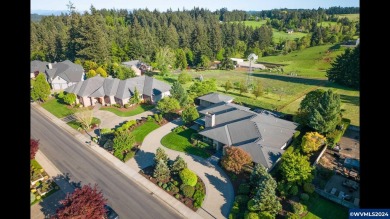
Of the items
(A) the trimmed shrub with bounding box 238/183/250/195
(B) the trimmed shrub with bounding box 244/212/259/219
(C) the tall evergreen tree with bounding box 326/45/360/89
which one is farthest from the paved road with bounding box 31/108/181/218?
(C) the tall evergreen tree with bounding box 326/45/360/89

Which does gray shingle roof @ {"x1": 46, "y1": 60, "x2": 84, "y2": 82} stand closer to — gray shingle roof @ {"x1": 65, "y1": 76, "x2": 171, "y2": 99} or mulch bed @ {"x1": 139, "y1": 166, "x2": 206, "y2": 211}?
gray shingle roof @ {"x1": 65, "y1": 76, "x2": 171, "y2": 99}

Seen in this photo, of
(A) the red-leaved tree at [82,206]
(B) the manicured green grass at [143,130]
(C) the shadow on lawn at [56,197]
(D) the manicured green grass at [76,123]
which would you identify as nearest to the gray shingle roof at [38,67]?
(D) the manicured green grass at [76,123]

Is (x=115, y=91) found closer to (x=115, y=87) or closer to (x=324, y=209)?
(x=115, y=87)

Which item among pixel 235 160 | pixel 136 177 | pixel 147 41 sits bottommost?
pixel 136 177

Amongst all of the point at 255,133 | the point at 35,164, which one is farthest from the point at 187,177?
the point at 35,164

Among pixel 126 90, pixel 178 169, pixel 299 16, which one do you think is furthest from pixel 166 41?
pixel 299 16

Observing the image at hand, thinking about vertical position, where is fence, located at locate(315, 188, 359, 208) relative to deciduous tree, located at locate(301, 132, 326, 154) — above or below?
below
